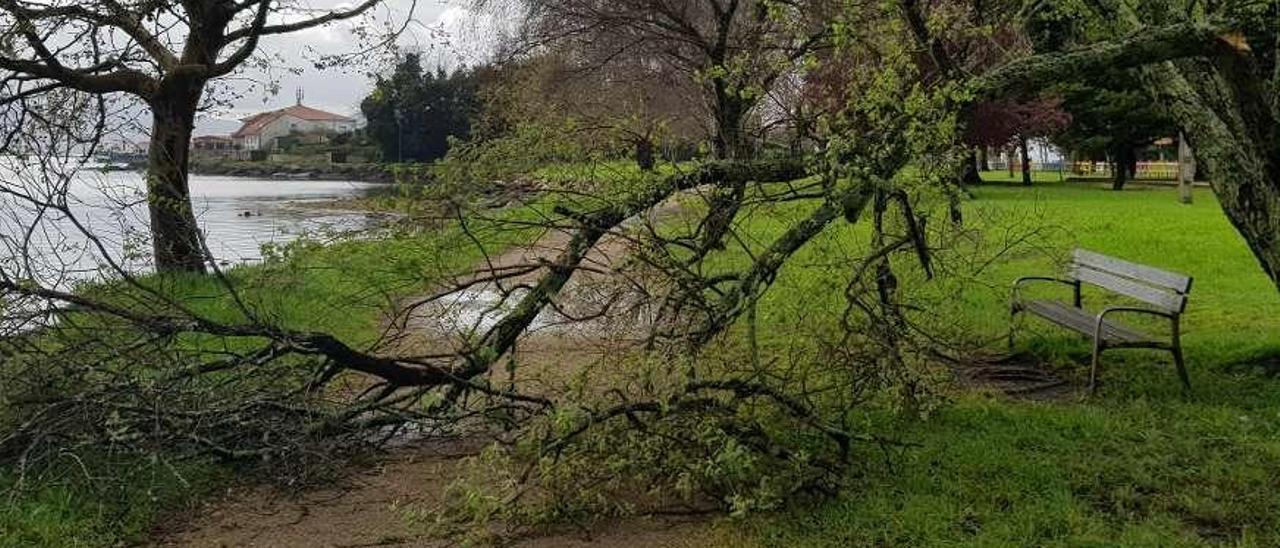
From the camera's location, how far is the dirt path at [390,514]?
4867 mm

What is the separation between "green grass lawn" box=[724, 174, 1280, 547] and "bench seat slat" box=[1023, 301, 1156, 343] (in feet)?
1.18

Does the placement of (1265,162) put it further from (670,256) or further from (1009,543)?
(670,256)

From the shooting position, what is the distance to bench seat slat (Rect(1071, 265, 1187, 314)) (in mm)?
6863

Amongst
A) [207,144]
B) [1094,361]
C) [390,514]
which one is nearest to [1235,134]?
[1094,361]

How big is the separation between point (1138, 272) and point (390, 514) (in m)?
5.59

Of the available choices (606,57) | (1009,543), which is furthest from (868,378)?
(606,57)

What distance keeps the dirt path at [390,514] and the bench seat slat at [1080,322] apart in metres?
3.45

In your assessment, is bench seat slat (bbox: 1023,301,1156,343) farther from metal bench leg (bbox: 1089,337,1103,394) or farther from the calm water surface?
the calm water surface

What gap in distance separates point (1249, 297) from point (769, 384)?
305 inches

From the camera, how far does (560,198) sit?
19.2 ft

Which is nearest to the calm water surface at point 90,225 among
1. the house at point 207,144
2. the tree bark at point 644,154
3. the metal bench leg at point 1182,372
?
the tree bark at point 644,154

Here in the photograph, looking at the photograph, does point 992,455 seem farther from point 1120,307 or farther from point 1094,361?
point 1120,307

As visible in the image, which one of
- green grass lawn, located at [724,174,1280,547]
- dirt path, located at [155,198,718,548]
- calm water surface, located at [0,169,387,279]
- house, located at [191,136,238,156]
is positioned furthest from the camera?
house, located at [191,136,238,156]

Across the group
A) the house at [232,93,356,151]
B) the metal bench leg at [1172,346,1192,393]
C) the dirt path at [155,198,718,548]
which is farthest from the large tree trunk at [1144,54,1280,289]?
the house at [232,93,356,151]
